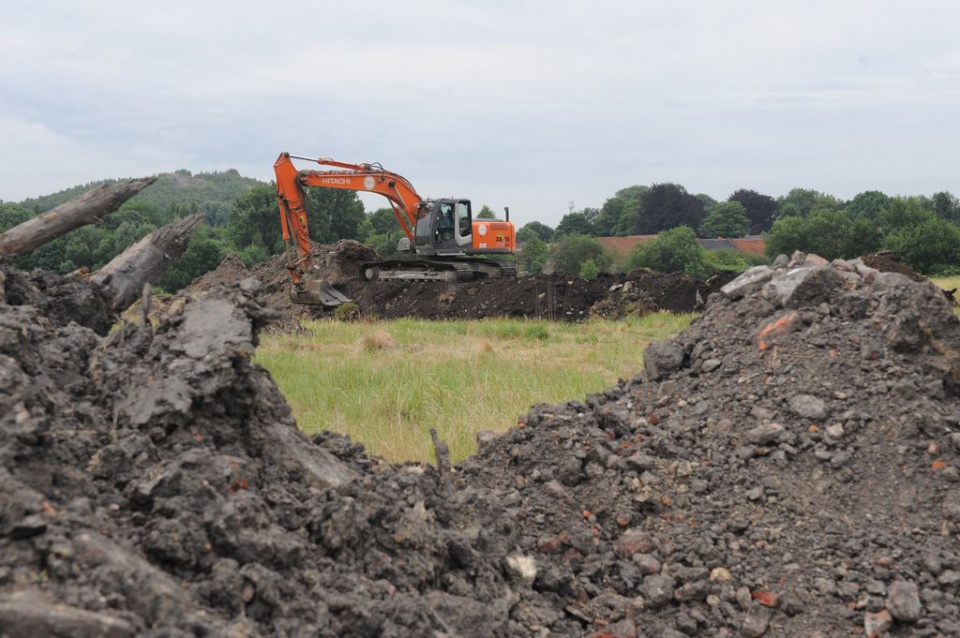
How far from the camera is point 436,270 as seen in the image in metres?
21.0

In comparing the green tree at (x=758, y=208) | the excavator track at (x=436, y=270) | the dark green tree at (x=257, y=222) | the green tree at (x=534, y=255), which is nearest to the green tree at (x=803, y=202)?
the green tree at (x=758, y=208)

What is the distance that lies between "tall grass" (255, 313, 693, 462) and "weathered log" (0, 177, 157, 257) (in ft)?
7.94

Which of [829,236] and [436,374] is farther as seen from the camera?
[829,236]

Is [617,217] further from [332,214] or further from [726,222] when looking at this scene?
[332,214]

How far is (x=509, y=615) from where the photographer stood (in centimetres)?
352

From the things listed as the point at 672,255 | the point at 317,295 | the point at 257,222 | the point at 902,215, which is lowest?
the point at 672,255

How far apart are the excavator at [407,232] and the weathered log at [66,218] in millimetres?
13738

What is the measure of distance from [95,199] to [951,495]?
490cm

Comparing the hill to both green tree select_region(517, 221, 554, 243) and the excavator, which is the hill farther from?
the excavator

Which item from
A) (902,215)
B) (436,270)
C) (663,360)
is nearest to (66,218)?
(663,360)

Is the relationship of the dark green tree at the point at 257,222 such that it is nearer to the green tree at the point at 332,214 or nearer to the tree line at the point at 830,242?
the green tree at the point at 332,214

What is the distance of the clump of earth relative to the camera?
8.84ft

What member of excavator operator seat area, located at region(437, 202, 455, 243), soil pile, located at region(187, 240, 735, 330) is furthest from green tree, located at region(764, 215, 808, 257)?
excavator operator seat area, located at region(437, 202, 455, 243)

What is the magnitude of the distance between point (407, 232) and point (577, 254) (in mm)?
23897
